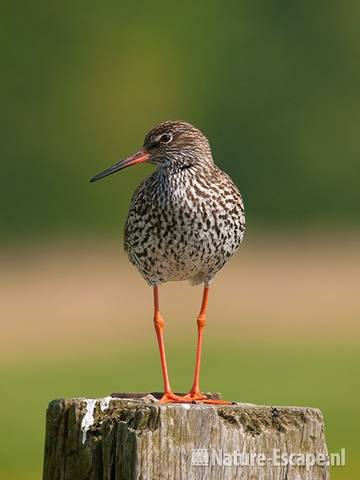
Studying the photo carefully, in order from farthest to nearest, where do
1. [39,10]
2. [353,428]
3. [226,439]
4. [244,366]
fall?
[39,10], [244,366], [353,428], [226,439]

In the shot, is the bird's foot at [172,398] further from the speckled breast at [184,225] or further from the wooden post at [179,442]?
the wooden post at [179,442]

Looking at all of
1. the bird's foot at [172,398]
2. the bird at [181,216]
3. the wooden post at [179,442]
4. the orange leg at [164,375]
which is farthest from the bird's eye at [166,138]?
the wooden post at [179,442]

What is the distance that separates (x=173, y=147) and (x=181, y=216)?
0.65m

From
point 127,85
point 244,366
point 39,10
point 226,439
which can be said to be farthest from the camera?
point 39,10

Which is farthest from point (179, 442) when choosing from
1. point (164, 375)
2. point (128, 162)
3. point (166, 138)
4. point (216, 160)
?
point (216, 160)

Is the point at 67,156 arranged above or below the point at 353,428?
above

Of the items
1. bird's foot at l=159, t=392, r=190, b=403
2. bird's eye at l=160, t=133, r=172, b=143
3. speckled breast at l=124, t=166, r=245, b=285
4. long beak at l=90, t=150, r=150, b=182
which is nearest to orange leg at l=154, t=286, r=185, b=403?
bird's foot at l=159, t=392, r=190, b=403

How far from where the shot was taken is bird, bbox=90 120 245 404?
27.8ft

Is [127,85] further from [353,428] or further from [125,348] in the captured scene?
[353,428]

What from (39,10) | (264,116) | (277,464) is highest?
(39,10)

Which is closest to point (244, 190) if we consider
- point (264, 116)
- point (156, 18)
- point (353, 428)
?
point (264, 116)

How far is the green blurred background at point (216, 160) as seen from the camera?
22172 millimetres

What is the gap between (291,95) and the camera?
130ft

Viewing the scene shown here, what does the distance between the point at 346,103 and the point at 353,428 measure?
2197 centimetres
